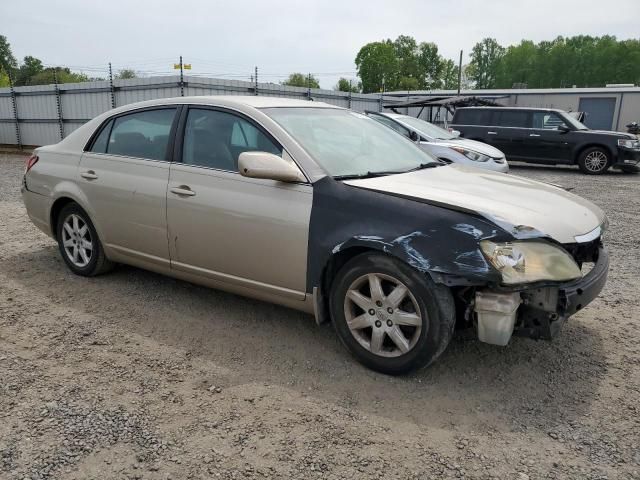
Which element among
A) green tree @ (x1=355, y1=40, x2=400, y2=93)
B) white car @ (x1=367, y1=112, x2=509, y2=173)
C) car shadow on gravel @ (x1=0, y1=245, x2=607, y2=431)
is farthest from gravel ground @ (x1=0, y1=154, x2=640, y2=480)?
green tree @ (x1=355, y1=40, x2=400, y2=93)

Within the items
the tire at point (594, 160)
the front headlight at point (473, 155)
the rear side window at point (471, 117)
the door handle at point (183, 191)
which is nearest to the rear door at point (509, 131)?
the rear side window at point (471, 117)

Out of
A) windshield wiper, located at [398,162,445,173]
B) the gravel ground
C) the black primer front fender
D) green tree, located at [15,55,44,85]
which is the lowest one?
the gravel ground

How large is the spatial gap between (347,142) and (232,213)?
38.6 inches

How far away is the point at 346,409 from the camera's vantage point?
277cm

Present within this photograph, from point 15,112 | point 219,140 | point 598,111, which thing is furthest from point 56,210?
point 598,111

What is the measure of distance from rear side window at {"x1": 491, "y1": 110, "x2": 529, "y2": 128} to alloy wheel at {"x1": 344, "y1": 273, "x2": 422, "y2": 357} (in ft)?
43.2

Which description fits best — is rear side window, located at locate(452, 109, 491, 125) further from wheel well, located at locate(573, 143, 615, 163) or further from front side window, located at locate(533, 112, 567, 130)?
wheel well, located at locate(573, 143, 615, 163)

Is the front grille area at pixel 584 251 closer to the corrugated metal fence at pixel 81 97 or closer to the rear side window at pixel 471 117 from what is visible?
the rear side window at pixel 471 117

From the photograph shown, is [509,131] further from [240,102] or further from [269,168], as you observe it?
[269,168]

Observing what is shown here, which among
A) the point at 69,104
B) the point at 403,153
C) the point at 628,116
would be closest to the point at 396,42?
the point at 628,116

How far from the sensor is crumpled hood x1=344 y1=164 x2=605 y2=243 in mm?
2857

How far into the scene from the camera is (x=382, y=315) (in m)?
3.01

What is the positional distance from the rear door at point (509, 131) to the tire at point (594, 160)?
4.92 feet

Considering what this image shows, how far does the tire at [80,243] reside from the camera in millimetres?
4594
